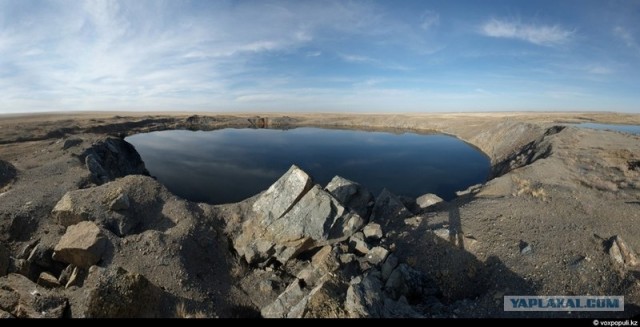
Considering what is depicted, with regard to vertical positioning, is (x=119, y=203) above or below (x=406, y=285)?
above

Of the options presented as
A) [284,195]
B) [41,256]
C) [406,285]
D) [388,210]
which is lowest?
[406,285]

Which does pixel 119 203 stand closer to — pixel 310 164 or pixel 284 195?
pixel 284 195

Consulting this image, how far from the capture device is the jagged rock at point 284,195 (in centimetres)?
1869

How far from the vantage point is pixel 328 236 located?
17.7 metres

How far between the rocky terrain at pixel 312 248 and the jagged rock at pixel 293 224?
7 cm

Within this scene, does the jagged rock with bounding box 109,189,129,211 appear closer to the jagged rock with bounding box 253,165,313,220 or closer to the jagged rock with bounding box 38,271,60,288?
the jagged rock with bounding box 38,271,60,288

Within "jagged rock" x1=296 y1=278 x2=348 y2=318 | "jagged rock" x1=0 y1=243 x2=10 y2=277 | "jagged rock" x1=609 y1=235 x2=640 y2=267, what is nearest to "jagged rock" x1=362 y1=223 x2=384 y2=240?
"jagged rock" x1=296 y1=278 x2=348 y2=318

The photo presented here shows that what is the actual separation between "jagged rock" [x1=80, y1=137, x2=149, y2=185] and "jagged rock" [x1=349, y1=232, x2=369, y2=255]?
23620mm

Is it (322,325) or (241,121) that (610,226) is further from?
(241,121)

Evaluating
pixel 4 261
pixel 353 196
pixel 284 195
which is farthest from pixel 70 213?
pixel 353 196

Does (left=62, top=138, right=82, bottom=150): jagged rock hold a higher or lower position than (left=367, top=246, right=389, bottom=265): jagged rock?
higher

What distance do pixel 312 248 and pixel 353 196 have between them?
5673mm

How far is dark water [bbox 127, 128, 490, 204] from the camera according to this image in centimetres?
4056

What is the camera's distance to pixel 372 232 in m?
18.7
